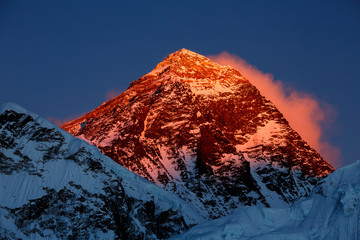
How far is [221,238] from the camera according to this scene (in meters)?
38.9

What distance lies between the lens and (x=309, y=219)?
39062 millimetres

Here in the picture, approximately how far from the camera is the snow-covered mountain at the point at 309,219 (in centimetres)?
3672

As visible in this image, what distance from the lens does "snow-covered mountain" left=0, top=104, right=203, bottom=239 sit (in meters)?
85.9

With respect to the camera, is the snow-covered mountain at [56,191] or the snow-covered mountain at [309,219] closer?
the snow-covered mountain at [309,219]

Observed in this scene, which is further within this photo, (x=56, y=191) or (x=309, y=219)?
(x=56, y=191)

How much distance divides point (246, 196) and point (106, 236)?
313ft

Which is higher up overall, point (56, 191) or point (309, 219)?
point (56, 191)

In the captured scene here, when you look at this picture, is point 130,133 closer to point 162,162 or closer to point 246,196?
point 162,162

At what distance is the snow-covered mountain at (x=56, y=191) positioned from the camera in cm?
8594

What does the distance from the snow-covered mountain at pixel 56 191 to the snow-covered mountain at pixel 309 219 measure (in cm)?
4935

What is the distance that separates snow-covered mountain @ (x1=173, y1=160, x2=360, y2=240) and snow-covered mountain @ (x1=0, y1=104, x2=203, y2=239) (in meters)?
49.4

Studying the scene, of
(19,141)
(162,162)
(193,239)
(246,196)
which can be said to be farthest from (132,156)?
(193,239)

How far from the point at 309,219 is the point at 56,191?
2380 inches

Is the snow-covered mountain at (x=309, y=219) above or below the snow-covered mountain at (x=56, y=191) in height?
below
